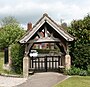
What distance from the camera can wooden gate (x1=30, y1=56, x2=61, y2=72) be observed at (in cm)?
2256

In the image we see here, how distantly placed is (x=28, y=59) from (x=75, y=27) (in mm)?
4660

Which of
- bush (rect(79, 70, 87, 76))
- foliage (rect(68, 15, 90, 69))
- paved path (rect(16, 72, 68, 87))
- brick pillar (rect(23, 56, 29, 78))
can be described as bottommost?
paved path (rect(16, 72, 68, 87))

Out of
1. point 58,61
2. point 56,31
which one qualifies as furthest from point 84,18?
point 58,61

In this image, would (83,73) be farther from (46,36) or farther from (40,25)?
(40,25)

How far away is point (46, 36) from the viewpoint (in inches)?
839

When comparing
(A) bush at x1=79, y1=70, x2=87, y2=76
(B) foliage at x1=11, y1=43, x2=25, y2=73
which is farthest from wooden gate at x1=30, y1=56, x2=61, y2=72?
(A) bush at x1=79, y1=70, x2=87, y2=76

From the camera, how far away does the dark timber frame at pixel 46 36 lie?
20.6 metres

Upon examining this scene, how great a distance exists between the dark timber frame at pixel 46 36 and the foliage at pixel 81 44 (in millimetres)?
768

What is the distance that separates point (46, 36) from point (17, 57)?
3336 millimetres

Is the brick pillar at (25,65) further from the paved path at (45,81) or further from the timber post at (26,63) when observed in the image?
the paved path at (45,81)

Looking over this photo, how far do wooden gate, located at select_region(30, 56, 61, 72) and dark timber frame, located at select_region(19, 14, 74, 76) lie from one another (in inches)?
44.2

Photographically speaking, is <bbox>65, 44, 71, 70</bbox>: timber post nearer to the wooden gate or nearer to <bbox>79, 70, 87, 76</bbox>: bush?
<bbox>79, 70, 87, 76</bbox>: bush

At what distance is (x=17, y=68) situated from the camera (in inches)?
908

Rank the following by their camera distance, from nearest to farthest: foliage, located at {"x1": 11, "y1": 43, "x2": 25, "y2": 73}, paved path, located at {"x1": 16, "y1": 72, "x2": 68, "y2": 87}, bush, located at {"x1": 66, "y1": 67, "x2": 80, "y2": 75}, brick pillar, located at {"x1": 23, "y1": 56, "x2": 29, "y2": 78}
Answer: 1. paved path, located at {"x1": 16, "y1": 72, "x2": 68, "y2": 87}
2. bush, located at {"x1": 66, "y1": 67, "x2": 80, "y2": 75}
3. brick pillar, located at {"x1": 23, "y1": 56, "x2": 29, "y2": 78}
4. foliage, located at {"x1": 11, "y1": 43, "x2": 25, "y2": 73}
